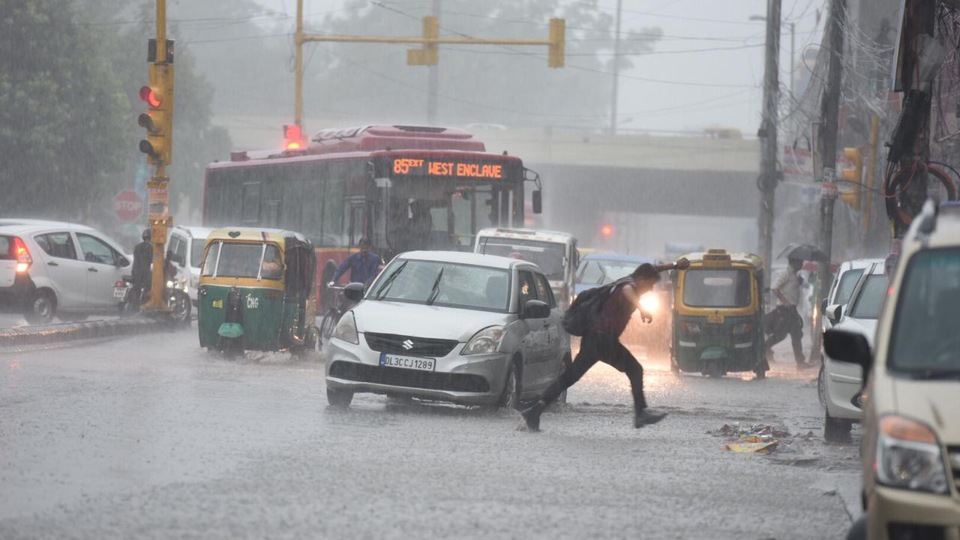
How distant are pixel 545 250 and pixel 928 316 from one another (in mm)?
20805

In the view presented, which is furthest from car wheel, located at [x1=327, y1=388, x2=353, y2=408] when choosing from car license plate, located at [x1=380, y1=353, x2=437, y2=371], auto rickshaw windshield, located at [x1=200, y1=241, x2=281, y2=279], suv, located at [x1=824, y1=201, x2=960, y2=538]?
suv, located at [x1=824, y1=201, x2=960, y2=538]

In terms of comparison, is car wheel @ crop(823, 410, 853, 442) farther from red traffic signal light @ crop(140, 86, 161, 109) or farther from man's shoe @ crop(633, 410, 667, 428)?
red traffic signal light @ crop(140, 86, 161, 109)

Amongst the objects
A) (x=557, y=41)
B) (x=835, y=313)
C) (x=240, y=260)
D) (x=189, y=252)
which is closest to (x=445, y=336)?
(x=835, y=313)

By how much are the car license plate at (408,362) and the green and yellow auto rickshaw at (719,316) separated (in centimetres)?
1053

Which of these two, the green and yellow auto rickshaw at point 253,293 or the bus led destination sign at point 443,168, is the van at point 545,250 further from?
the green and yellow auto rickshaw at point 253,293

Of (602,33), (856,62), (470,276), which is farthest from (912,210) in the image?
(602,33)

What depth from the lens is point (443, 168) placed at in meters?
28.0

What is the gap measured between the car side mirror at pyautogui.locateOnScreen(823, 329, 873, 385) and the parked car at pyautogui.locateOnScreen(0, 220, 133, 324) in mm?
19789

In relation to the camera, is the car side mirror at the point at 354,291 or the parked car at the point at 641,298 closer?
the car side mirror at the point at 354,291

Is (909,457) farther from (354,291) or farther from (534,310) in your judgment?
(354,291)

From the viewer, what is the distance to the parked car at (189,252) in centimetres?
3003

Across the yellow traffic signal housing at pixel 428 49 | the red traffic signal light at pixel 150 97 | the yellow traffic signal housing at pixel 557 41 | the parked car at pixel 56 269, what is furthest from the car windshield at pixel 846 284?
the yellow traffic signal housing at pixel 428 49

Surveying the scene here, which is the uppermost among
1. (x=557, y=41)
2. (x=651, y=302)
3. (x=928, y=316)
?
(x=557, y=41)

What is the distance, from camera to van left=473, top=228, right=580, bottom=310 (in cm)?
2661
